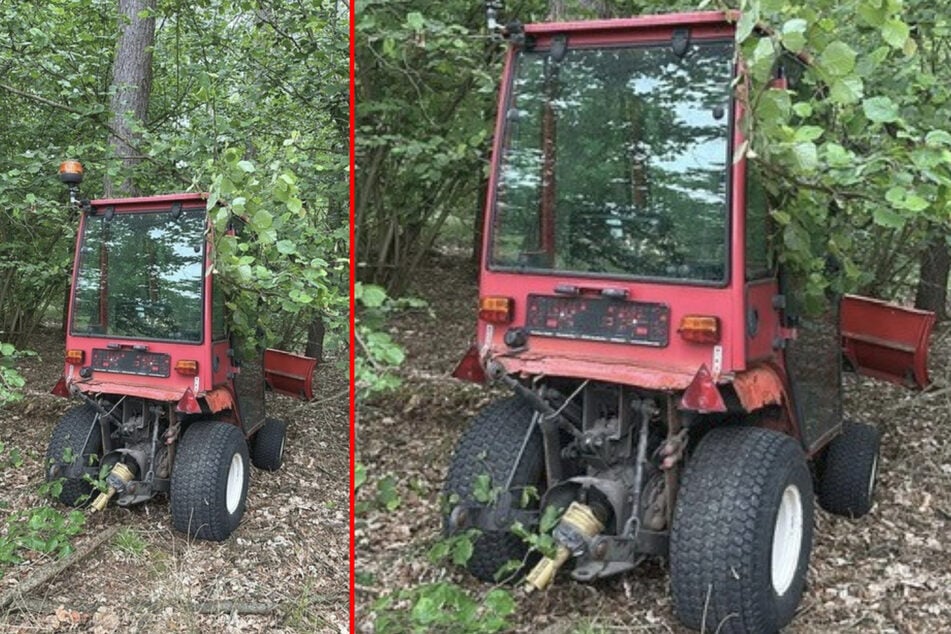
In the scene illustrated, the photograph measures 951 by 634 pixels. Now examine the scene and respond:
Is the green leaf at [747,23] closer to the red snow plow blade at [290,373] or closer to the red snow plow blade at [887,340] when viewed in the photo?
the red snow plow blade at [887,340]

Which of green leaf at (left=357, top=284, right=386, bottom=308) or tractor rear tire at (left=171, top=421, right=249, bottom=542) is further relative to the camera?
tractor rear tire at (left=171, top=421, right=249, bottom=542)

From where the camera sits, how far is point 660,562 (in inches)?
152

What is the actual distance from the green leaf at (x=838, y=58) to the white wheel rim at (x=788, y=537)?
1.55 meters

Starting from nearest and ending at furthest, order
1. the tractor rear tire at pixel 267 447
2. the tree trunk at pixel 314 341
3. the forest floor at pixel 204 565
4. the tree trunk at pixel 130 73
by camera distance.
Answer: the forest floor at pixel 204 565 < the tree trunk at pixel 130 73 < the tractor rear tire at pixel 267 447 < the tree trunk at pixel 314 341

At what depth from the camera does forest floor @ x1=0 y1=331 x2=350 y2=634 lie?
480 cm

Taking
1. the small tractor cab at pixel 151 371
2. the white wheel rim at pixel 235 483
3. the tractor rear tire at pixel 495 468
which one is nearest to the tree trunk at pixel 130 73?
the small tractor cab at pixel 151 371

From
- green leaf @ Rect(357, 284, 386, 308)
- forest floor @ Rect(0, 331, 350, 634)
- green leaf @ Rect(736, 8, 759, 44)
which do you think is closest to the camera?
green leaf @ Rect(357, 284, 386, 308)

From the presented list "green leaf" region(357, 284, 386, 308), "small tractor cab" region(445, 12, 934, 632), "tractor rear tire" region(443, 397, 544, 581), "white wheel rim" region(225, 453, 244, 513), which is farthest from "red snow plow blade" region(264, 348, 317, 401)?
"green leaf" region(357, 284, 386, 308)

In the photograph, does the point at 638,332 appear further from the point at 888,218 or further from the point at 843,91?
the point at 843,91

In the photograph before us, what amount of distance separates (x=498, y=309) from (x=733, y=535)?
1231mm

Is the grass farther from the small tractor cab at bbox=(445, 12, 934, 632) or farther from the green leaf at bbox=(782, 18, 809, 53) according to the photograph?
the green leaf at bbox=(782, 18, 809, 53)

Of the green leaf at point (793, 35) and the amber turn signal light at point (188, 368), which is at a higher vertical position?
the green leaf at point (793, 35)

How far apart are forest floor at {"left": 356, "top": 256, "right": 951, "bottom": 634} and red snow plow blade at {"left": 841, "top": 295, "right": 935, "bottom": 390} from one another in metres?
0.49

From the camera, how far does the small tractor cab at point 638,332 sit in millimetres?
3236
